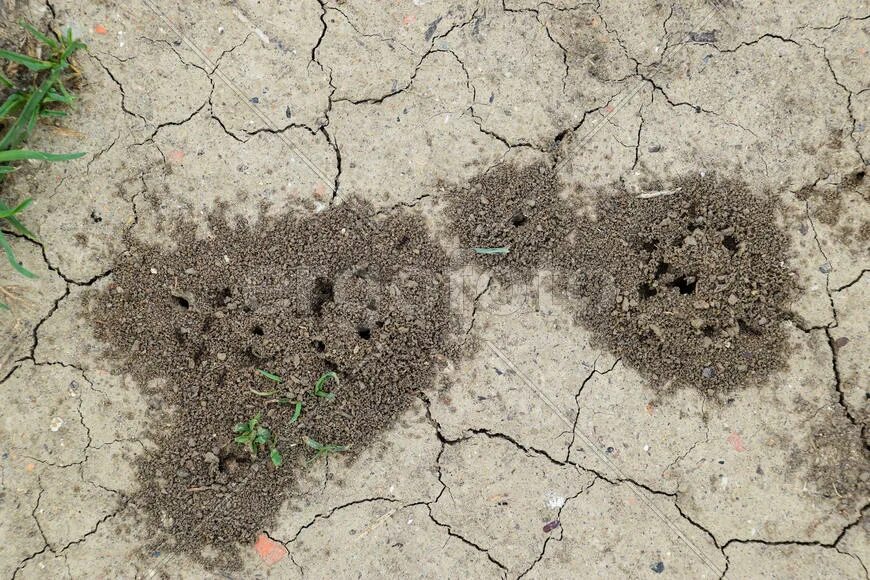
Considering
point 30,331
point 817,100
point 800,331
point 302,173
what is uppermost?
point 817,100

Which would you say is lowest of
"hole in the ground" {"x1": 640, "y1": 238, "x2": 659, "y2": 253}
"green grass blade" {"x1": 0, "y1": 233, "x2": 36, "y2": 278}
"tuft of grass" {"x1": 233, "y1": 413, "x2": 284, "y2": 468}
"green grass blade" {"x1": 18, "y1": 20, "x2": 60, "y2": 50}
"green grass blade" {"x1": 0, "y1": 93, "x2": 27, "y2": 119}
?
"tuft of grass" {"x1": 233, "y1": 413, "x2": 284, "y2": 468}

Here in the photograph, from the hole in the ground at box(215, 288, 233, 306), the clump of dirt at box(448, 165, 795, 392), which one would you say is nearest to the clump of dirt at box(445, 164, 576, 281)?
the clump of dirt at box(448, 165, 795, 392)

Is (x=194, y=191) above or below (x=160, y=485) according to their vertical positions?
above

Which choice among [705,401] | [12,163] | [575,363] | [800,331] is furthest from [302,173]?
[800,331]

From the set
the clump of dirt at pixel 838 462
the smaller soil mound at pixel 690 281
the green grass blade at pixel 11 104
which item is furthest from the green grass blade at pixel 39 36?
the clump of dirt at pixel 838 462

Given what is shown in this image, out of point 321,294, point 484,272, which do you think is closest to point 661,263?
point 484,272

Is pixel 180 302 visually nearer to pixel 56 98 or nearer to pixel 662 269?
pixel 56 98

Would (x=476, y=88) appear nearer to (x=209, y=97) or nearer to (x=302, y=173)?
(x=302, y=173)

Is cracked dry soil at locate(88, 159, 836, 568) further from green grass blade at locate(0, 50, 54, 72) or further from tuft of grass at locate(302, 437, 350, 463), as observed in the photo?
green grass blade at locate(0, 50, 54, 72)
